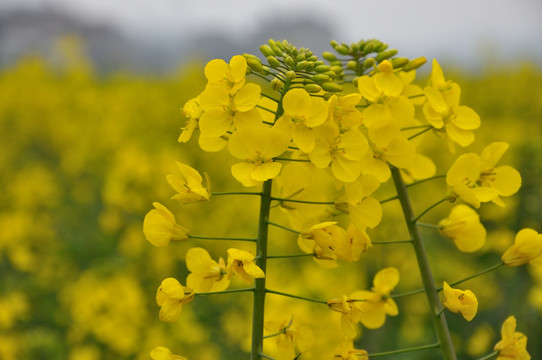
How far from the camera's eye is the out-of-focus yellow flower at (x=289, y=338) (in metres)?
1.29

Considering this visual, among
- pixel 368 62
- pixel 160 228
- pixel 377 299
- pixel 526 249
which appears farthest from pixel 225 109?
pixel 526 249

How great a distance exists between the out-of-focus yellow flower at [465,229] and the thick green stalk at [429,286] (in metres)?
0.14

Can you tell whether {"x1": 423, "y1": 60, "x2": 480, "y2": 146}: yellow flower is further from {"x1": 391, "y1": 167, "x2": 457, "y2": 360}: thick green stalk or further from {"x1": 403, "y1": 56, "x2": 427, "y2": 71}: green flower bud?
{"x1": 391, "y1": 167, "x2": 457, "y2": 360}: thick green stalk

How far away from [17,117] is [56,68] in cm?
597

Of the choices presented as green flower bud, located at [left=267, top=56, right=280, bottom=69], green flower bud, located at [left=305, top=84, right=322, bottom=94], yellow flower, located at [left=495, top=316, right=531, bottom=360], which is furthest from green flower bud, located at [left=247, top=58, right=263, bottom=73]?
yellow flower, located at [left=495, top=316, right=531, bottom=360]

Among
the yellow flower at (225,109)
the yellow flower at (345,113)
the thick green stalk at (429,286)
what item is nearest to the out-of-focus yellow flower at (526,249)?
the thick green stalk at (429,286)

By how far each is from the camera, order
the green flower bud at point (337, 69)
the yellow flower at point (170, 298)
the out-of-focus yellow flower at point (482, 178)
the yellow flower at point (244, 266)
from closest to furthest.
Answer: the yellow flower at point (244, 266) → the yellow flower at point (170, 298) → the out-of-focus yellow flower at point (482, 178) → the green flower bud at point (337, 69)

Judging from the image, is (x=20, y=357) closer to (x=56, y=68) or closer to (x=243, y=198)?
(x=243, y=198)

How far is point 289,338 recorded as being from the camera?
51.9 inches

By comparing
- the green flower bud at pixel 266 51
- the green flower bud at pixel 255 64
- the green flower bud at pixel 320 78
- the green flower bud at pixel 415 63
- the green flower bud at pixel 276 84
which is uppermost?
the green flower bud at pixel 415 63

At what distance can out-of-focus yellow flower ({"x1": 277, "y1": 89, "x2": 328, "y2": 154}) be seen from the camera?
117 centimetres

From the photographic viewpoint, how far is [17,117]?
8.86m

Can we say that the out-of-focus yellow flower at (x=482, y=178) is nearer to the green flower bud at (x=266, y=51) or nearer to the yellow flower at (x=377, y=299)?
the yellow flower at (x=377, y=299)

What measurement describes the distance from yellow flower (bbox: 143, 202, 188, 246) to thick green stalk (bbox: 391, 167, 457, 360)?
56 cm
